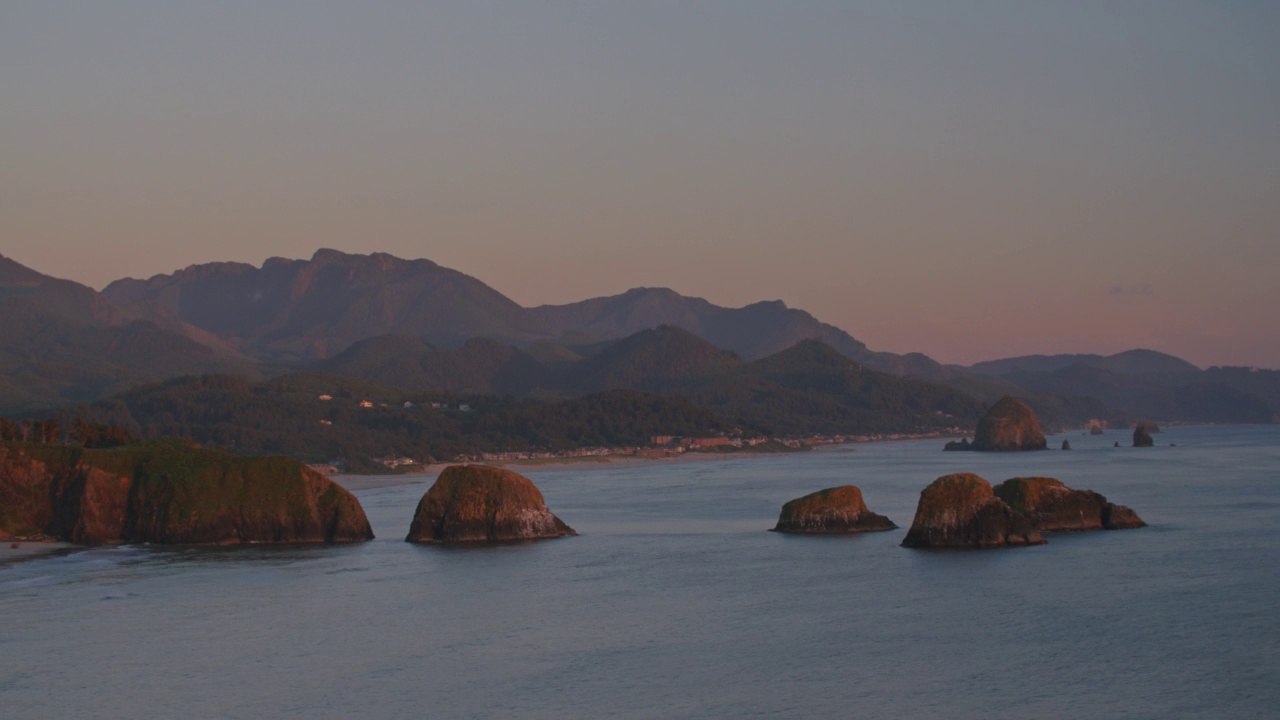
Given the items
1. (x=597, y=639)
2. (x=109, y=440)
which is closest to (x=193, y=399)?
(x=109, y=440)

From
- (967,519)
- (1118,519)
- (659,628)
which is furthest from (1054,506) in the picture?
(659,628)

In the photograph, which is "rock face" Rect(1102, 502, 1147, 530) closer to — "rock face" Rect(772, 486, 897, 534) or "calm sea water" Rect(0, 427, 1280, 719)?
"calm sea water" Rect(0, 427, 1280, 719)

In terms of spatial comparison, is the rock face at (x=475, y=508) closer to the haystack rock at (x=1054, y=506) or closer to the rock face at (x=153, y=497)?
the rock face at (x=153, y=497)

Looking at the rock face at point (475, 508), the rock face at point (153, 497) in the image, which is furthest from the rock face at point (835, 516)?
the rock face at point (153, 497)

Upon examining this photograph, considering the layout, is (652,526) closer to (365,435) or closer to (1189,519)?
(1189,519)

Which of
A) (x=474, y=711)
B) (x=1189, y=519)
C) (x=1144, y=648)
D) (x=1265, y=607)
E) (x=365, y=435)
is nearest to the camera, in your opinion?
(x=474, y=711)
